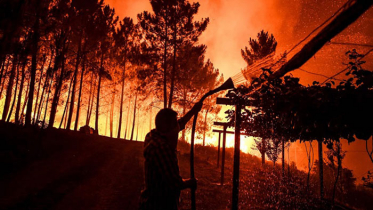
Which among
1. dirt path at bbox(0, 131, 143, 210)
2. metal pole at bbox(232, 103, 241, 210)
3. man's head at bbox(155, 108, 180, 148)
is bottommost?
dirt path at bbox(0, 131, 143, 210)

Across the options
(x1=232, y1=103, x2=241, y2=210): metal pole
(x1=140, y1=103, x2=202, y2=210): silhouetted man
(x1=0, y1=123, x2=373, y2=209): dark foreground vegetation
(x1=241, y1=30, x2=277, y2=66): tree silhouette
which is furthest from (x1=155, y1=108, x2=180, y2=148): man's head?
(x1=241, y1=30, x2=277, y2=66): tree silhouette

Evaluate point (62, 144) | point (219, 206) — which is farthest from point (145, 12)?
point (219, 206)

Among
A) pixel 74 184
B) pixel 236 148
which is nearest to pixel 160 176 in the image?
pixel 236 148

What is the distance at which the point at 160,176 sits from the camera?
186 cm

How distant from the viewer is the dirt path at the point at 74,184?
5535mm

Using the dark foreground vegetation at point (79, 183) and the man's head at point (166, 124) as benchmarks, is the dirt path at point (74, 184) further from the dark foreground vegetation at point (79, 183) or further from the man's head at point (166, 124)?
the man's head at point (166, 124)

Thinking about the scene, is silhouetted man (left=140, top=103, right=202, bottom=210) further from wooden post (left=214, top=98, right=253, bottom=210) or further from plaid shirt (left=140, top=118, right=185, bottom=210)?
wooden post (left=214, top=98, right=253, bottom=210)

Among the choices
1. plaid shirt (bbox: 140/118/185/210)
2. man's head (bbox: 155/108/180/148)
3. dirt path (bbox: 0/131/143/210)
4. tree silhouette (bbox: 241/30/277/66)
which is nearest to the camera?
plaid shirt (bbox: 140/118/185/210)

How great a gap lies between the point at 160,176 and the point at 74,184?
22.6ft

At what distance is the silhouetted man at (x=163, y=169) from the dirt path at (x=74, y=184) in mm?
4458

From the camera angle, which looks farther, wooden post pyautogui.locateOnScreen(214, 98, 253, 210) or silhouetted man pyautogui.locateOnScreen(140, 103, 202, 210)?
wooden post pyautogui.locateOnScreen(214, 98, 253, 210)

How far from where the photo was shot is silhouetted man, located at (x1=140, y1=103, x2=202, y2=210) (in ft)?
5.67

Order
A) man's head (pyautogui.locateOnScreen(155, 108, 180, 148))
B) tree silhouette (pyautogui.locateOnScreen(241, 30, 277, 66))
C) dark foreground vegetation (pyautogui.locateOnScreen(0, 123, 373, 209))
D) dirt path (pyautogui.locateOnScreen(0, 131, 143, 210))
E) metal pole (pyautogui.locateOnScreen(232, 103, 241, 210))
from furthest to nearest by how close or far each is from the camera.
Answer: tree silhouette (pyautogui.locateOnScreen(241, 30, 277, 66)), dark foreground vegetation (pyautogui.locateOnScreen(0, 123, 373, 209)), dirt path (pyautogui.locateOnScreen(0, 131, 143, 210)), metal pole (pyautogui.locateOnScreen(232, 103, 241, 210)), man's head (pyautogui.locateOnScreen(155, 108, 180, 148))

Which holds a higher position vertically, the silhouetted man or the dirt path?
the silhouetted man
